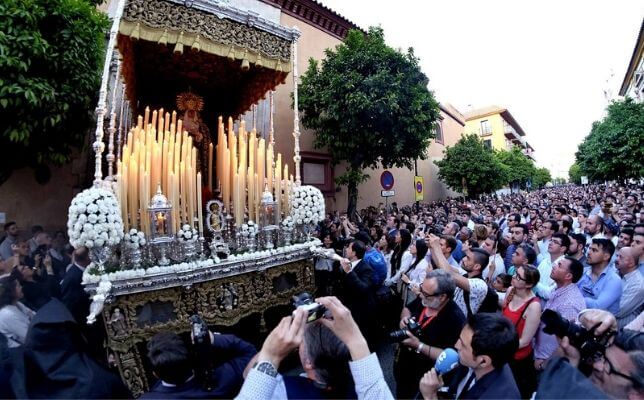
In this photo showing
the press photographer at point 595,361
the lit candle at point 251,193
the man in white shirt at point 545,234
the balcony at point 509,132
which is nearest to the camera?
the press photographer at point 595,361

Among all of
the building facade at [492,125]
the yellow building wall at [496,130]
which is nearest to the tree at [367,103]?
the building facade at [492,125]

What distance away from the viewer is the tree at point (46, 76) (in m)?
5.29

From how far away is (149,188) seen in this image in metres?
3.99

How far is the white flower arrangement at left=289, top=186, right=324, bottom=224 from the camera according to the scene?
16.4 feet

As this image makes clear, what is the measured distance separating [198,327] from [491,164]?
74.2 ft

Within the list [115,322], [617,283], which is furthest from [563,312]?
[115,322]

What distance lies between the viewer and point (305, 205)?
5051 mm

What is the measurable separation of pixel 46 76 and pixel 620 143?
22.9 m

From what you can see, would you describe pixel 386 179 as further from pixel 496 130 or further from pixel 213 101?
pixel 496 130

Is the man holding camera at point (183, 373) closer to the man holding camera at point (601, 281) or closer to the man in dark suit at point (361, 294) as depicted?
the man in dark suit at point (361, 294)

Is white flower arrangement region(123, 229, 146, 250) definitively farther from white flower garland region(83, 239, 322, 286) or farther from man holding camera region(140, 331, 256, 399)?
man holding camera region(140, 331, 256, 399)

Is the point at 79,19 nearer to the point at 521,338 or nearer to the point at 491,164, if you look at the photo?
the point at 521,338

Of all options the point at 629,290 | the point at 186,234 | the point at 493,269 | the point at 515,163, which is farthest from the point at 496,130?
the point at 186,234

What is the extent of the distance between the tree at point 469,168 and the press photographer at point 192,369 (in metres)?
20.6
